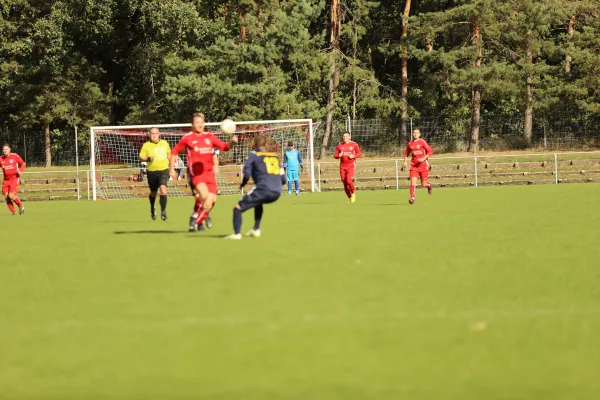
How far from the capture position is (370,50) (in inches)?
2448

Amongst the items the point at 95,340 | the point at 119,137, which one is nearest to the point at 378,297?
the point at 95,340

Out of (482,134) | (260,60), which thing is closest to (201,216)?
(260,60)

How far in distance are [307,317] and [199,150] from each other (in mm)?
9045

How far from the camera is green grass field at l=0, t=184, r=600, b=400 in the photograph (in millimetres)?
5664

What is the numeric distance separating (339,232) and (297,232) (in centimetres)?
69

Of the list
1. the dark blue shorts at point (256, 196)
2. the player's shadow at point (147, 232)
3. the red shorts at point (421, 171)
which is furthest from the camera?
the red shorts at point (421, 171)

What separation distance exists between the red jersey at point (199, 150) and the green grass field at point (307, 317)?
4.90 feet

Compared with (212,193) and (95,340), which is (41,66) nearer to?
(212,193)

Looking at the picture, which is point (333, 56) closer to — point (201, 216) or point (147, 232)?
point (147, 232)

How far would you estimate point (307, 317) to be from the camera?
772 cm

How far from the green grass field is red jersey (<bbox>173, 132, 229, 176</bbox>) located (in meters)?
1.49

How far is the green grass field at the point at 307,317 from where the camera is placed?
18.6 feet

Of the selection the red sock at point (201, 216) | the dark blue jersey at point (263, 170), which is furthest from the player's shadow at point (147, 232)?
the dark blue jersey at point (263, 170)

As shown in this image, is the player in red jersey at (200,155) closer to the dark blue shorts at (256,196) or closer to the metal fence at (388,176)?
the dark blue shorts at (256,196)
